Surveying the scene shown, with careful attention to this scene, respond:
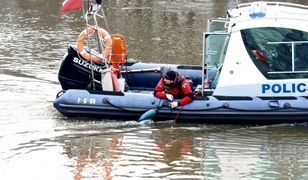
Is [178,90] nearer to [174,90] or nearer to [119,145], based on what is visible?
[174,90]

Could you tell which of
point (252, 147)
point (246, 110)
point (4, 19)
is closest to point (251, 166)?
point (252, 147)

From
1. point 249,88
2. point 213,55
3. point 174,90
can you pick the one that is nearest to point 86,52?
point 174,90

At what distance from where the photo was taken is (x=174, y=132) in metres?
11.6

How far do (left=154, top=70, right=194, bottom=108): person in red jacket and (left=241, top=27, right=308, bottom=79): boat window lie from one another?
1.35 metres

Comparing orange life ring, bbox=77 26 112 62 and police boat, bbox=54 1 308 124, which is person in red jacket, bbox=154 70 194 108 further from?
orange life ring, bbox=77 26 112 62

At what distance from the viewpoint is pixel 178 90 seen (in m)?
12.1

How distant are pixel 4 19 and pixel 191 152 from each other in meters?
18.9

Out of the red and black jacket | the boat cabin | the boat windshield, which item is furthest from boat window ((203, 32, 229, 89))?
the red and black jacket

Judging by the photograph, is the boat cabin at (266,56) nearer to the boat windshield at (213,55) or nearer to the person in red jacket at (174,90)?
the boat windshield at (213,55)

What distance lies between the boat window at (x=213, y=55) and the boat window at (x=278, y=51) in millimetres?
687

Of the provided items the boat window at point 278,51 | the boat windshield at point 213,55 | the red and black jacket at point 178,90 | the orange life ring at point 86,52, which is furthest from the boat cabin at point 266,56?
the orange life ring at point 86,52

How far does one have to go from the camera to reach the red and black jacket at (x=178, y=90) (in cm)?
1186

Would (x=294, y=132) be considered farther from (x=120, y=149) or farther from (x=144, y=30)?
(x=144, y=30)

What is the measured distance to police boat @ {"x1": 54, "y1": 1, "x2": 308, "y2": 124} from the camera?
38.4 ft
